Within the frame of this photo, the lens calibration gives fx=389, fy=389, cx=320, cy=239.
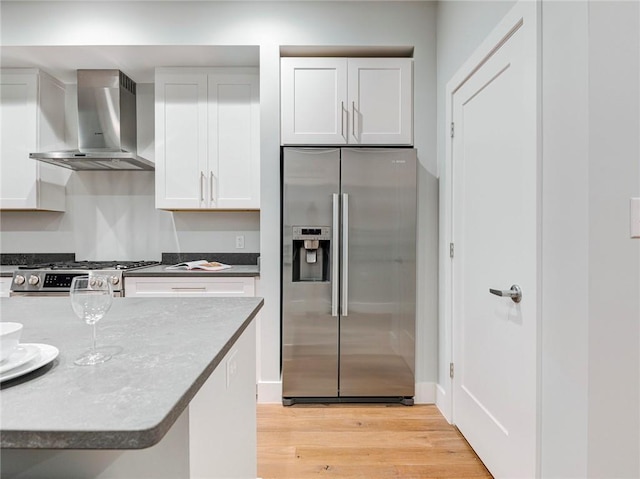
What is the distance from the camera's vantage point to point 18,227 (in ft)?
11.6

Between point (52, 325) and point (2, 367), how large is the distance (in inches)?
21.5

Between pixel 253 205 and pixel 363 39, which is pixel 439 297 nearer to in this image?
pixel 253 205

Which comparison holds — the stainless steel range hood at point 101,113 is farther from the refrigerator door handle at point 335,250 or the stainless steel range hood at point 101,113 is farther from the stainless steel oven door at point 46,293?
the refrigerator door handle at point 335,250

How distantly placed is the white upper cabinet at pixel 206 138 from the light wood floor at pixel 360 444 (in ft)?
5.35

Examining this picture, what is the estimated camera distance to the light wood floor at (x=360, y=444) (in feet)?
6.48

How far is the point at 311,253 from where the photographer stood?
274 cm

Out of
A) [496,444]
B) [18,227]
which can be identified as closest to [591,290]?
[496,444]

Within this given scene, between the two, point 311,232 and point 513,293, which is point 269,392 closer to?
point 311,232

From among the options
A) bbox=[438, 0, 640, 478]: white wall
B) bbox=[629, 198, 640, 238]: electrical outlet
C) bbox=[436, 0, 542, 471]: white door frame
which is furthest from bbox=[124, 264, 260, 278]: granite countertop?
bbox=[629, 198, 640, 238]: electrical outlet

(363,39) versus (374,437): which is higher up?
(363,39)

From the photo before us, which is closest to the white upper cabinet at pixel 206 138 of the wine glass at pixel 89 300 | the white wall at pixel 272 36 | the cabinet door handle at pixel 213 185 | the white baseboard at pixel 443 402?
the cabinet door handle at pixel 213 185

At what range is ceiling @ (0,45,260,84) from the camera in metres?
2.85

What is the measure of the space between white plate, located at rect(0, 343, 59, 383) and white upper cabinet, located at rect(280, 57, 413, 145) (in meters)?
2.13

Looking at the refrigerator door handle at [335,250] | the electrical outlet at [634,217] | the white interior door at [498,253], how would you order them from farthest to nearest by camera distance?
the refrigerator door handle at [335,250] → the white interior door at [498,253] → the electrical outlet at [634,217]
